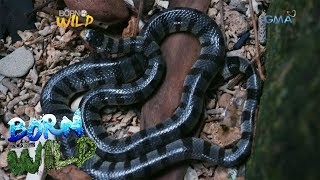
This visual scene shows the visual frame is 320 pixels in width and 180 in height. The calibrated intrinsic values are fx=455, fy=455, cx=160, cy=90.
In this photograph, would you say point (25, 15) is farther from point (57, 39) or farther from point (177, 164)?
point (177, 164)

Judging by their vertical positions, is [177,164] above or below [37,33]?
below

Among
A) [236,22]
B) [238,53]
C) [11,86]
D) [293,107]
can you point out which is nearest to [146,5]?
[236,22]

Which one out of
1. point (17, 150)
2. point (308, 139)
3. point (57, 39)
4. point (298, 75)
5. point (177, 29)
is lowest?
point (17, 150)

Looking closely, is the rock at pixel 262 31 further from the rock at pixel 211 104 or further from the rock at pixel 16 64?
the rock at pixel 16 64

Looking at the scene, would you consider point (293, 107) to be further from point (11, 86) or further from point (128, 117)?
point (11, 86)

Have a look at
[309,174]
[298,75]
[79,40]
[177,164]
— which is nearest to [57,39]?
[79,40]

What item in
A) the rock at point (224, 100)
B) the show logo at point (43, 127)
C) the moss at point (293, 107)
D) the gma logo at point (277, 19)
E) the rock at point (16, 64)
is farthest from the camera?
the rock at point (16, 64)

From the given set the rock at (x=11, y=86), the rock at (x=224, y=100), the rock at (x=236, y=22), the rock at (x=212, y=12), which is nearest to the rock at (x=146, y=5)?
the rock at (x=212, y=12)

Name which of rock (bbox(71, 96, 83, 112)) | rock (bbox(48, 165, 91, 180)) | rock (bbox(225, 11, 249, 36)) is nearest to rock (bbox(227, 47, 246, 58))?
rock (bbox(225, 11, 249, 36))

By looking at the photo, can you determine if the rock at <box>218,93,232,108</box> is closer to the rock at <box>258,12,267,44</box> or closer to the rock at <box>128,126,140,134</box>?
the rock at <box>258,12,267,44</box>
